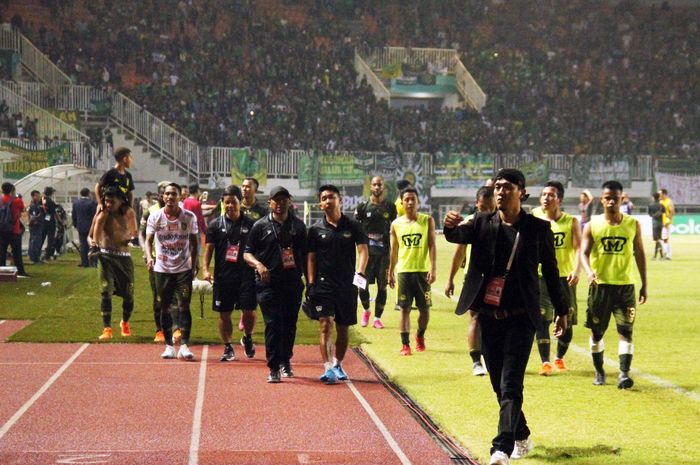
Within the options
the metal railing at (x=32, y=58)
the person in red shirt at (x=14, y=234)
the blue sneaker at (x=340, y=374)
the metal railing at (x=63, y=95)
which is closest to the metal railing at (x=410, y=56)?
the metal railing at (x=63, y=95)

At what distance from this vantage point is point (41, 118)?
44.0 m

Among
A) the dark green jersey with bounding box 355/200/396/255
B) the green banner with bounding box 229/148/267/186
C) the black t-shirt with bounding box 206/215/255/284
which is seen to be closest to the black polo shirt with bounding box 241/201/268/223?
the black t-shirt with bounding box 206/215/255/284

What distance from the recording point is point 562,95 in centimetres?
6031

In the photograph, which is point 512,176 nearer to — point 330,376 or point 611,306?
point 611,306

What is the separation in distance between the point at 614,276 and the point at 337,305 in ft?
8.26

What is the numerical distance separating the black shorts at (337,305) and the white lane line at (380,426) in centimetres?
66

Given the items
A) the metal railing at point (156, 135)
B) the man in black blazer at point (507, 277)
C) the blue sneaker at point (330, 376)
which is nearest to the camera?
the man in black blazer at point (507, 277)

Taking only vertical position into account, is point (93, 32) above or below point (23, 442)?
above

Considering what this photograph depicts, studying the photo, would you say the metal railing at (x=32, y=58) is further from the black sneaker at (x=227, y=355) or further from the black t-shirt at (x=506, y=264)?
→ the black t-shirt at (x=506, y=264)

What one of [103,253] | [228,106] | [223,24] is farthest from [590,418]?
[223,24]

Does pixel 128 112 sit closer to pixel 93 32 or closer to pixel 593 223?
pixel 93 32

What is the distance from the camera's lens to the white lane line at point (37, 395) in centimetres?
850

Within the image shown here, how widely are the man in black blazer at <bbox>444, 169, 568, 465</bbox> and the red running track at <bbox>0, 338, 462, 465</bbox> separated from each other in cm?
81

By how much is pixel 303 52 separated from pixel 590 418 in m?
49.3
